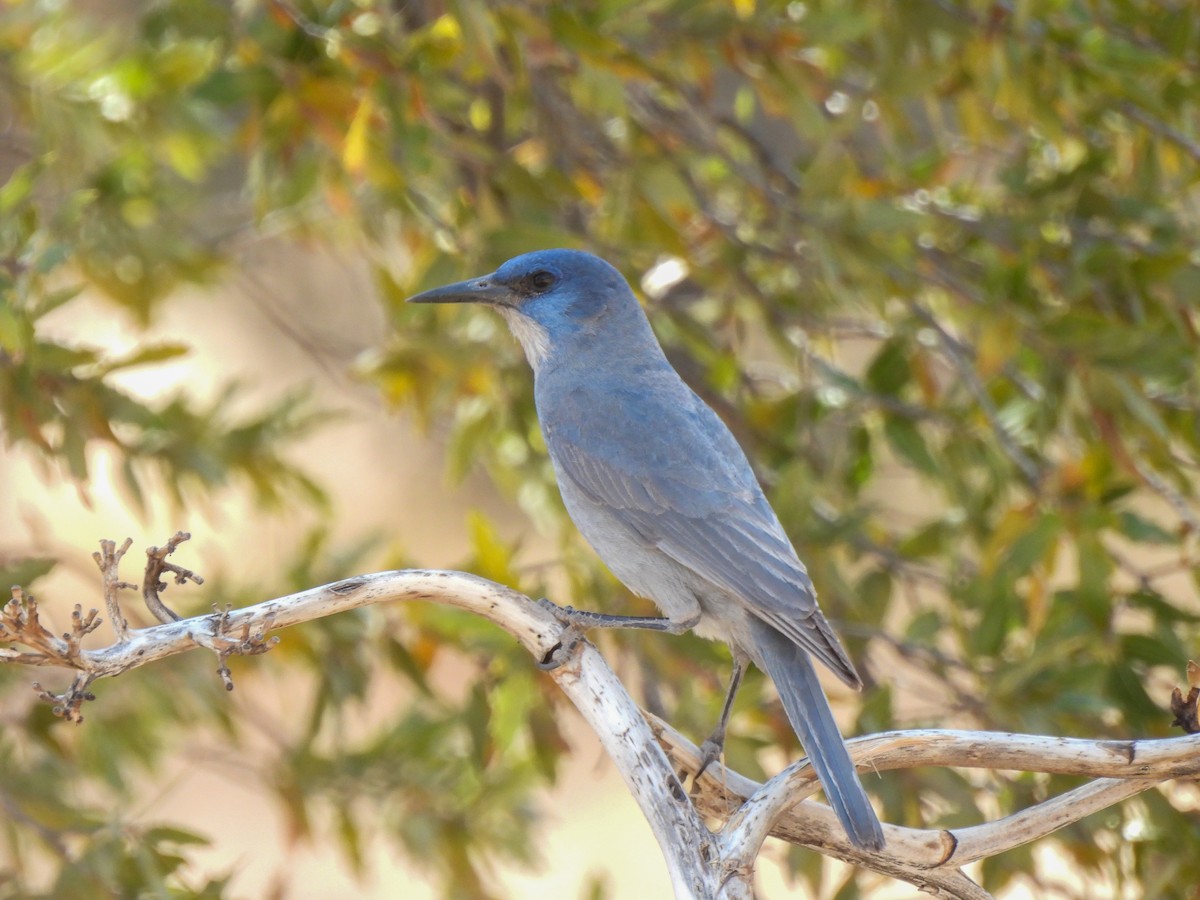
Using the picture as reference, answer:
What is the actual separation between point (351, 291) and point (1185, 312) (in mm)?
7829

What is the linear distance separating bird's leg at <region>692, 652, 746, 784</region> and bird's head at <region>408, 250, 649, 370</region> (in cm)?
107

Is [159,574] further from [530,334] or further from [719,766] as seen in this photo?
[530,334]

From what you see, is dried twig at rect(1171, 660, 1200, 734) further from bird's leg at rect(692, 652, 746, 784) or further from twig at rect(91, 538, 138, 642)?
twig at rect(91, 538, 138, 642)

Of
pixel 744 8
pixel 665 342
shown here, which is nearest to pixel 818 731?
pixel 665 342

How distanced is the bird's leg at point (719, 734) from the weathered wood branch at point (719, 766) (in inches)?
2.3

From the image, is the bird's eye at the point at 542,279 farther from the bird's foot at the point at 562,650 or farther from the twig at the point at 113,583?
the twig at the point at 113,583

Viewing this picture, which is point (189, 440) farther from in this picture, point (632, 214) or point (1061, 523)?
point (1061, 523)

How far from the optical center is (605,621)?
10.2 feet

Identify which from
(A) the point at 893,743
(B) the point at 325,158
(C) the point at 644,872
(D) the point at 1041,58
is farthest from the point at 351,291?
(A) the point at 893,743

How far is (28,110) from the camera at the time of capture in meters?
4.32

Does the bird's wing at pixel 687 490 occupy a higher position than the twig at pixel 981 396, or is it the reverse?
the bird's wing at pixel 687 490

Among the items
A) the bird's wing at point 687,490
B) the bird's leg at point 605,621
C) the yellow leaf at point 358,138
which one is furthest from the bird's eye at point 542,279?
the bird's leg at point 605,621

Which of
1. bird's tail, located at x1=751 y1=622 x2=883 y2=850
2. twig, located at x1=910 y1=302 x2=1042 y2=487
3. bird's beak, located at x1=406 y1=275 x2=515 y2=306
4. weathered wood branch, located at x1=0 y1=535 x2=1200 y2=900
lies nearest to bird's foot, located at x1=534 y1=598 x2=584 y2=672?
weathered wood branch, located at x1=0 y1=535 x2=1200 y2=900

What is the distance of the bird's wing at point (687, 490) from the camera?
3248mm
